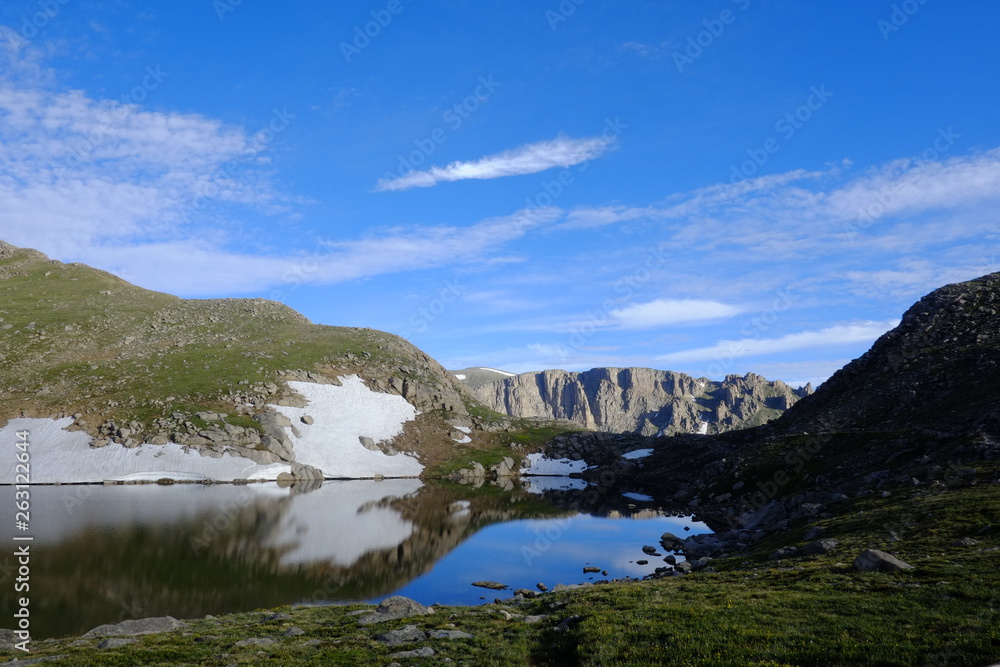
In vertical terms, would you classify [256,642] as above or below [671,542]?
above

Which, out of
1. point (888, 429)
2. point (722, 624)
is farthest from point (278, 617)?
point (888, 429)

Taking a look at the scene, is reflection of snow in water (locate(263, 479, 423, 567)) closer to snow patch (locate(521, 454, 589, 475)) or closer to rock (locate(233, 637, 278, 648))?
rock (locate(233, 637, 278, 648))

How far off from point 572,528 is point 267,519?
41.2 meters

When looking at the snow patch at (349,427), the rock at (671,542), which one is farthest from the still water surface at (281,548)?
the snow patch at (349,427)

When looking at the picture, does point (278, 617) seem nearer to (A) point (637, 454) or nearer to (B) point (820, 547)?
(B) point (820, 547)

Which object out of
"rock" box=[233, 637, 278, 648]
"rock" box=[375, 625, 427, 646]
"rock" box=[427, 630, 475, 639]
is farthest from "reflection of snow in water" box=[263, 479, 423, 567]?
"rock" box=[427, 630, 475, 639]

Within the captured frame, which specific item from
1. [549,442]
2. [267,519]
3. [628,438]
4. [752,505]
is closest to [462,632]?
[267,519]

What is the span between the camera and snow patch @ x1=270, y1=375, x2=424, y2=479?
123 meters

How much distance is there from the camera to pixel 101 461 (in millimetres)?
98938

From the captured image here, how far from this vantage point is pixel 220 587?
42969 millimetres

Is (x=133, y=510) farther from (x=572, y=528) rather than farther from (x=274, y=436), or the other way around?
(x=572, y=528)

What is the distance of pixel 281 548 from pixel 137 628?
27.9m

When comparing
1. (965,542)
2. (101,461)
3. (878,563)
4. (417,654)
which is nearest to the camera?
(417,654)

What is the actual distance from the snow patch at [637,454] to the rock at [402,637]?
142920 mm
